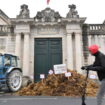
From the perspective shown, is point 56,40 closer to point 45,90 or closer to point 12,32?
point 12,32

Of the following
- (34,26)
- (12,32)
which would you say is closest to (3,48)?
(12,32)

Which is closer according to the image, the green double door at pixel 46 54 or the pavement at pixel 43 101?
the pavement at pixel 43 101

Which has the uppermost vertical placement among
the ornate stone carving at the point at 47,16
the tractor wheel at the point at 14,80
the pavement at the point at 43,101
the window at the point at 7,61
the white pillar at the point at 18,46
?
the ornate stone carving at the point at 47,16

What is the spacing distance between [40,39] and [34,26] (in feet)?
3.67

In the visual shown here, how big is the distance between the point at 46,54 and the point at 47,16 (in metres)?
2.97

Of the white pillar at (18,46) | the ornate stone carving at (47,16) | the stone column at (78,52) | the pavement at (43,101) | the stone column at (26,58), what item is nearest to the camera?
the pavement at (43,101)

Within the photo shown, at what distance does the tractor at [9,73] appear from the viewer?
1180cm

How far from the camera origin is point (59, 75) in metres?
12.4

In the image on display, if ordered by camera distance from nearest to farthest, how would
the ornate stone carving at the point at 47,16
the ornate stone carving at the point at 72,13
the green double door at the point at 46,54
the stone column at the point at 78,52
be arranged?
1. the stone column at the point at 78,52
2. the green double door at the point at 46,54
3. the ornate stone carving at the point at 72,13
4. the ornate stone carving at the point at 47,16

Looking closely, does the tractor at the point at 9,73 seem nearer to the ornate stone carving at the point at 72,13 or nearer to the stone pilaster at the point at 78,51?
the stone pilaster at the point at 78,51

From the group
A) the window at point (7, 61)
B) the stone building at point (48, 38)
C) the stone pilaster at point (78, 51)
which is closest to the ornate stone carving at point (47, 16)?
the stone building at point (48, 38)

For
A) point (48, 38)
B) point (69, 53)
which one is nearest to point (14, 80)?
point (69, 53)

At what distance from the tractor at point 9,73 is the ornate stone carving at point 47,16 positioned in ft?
16.2

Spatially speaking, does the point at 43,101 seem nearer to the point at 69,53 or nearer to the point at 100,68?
the point at 100,68
